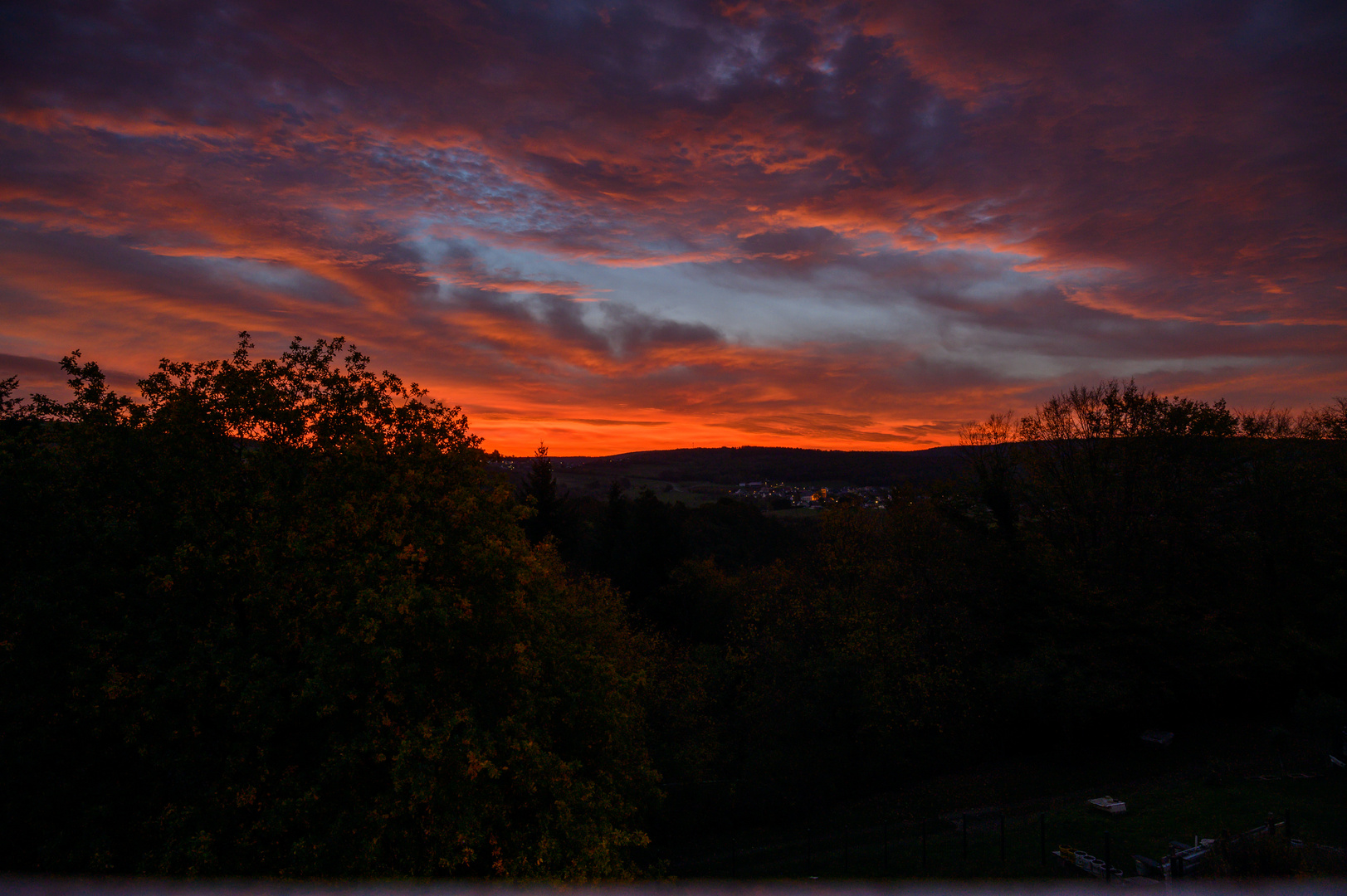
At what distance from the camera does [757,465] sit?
129375mm

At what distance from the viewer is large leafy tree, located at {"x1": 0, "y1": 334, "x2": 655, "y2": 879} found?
10.2 m

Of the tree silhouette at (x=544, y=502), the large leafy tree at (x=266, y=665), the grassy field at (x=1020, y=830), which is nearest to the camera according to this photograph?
the large leafy tree at (x=266, y=665)

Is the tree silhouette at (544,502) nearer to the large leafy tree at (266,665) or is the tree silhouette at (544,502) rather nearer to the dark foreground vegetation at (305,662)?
the dark foreground vegetation at (305,662)

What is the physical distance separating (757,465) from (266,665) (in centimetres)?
12127

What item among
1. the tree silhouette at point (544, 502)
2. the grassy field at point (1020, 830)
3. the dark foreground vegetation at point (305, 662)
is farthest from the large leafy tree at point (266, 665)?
the tree silhouette at point (544, 502)

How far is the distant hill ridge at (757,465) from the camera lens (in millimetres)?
96562

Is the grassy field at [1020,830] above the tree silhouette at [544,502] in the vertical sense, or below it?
below

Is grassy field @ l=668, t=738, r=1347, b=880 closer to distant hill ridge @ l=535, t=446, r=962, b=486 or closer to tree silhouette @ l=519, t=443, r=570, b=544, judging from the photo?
tree silhouette @ l=519, t=443, r=570, b=544

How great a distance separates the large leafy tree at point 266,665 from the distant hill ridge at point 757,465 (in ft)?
250

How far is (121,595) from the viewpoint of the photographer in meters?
11.0

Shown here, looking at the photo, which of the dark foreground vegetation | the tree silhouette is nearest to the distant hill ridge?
the tree silhouette

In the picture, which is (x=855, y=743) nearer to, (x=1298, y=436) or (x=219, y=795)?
(x=219, y=795)

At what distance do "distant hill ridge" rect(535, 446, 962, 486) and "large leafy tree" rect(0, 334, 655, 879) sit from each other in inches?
3000

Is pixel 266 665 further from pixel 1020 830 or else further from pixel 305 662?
pixel 1020 830
